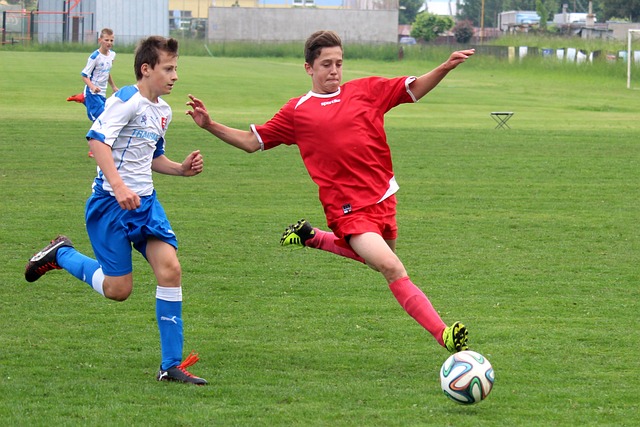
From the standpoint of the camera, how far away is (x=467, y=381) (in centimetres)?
541

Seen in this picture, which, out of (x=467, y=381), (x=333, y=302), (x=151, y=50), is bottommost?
(x=333, y=302)

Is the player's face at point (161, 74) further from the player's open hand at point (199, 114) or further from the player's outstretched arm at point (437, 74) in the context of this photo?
the player's outstretched arm at point (437, 74)

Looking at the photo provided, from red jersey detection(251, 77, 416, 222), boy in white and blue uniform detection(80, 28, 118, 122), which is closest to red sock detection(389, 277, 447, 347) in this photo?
red jersey detection(251, 77, 416, 222)

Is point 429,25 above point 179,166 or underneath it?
above

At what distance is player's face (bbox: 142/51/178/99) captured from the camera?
6.24 meters

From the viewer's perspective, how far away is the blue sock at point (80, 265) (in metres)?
6.73

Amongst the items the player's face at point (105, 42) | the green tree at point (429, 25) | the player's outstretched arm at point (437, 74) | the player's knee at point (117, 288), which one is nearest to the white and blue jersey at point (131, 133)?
the player's knee at point (117, 288)

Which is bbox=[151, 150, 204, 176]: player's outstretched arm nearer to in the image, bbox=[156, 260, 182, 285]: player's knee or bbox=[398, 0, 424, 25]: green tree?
bbox=[156, 260, 182, 285]: player's knee

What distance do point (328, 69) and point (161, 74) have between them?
3.52 ft

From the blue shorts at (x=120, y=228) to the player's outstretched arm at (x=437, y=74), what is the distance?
1762 mm

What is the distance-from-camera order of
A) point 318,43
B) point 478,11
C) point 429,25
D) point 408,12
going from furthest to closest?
1. point 408,12
2. point 478,11
3. point 429,25
4. point 318,43

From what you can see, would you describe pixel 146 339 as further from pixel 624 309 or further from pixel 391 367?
pixel 624 309

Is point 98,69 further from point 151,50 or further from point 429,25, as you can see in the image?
point 429,25

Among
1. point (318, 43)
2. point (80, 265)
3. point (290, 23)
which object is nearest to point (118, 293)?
point (80, 265)
